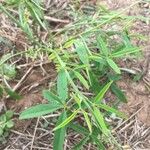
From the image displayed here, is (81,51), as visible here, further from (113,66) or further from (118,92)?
(118,92)

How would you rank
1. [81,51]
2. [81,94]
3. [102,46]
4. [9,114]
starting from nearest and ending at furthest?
[81,94]
[81,51]
[102,46]
[9,114]

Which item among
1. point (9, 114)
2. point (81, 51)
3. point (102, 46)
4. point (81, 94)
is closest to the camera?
point (81, 94)

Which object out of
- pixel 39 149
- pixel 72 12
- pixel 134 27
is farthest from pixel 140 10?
pixel 39 149

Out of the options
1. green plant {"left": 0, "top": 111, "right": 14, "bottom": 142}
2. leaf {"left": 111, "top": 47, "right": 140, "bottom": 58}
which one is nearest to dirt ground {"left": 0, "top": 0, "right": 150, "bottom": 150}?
green plant {"left": 0, "top": 111, "right": 14, "bottom": 142}

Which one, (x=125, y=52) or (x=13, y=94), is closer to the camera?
(x=125, y=52)

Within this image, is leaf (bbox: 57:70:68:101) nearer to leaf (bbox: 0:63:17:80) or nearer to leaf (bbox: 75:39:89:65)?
leaf (bbox: 75:39:89:65)

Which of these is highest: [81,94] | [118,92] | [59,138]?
[81,94]

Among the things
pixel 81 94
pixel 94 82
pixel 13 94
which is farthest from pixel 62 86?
pixel 13 94

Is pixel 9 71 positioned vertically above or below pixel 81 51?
below

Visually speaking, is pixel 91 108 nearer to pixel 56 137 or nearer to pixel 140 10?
pixel 56 137
